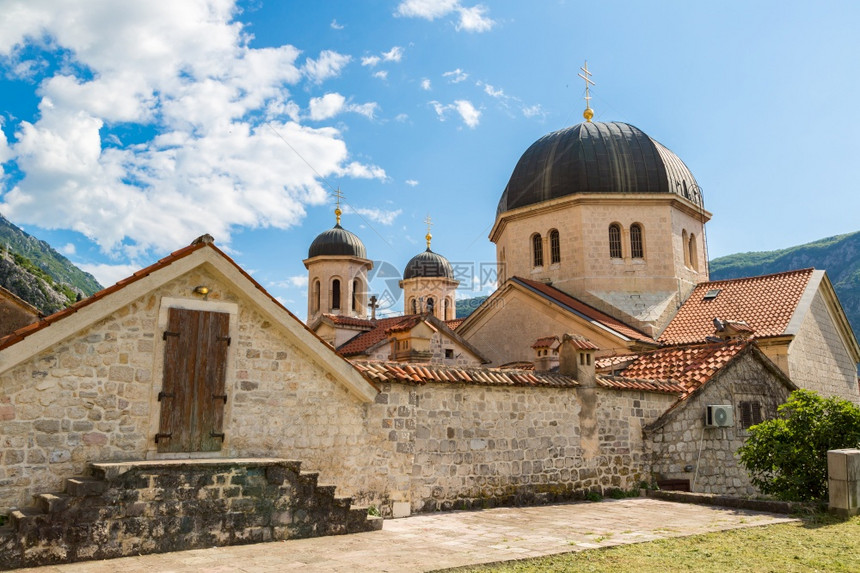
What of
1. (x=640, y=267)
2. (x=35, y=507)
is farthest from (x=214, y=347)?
(x=640, y=267)

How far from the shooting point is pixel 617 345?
1983cm

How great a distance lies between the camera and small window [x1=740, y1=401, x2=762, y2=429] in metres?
14.8

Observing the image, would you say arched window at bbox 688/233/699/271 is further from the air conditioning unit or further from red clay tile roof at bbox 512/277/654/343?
the air conditioning unit

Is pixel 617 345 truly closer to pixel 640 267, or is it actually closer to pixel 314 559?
pixel 640 267

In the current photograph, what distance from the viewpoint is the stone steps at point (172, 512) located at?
22.0 feet

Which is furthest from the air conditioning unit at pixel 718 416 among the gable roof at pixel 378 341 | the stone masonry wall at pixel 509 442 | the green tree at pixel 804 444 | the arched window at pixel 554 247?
the gable roof at pixel 378 341

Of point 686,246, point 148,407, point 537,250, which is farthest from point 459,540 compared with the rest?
point 686,246

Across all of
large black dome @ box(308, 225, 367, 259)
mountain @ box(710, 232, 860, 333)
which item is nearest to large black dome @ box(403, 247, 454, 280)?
large black dome @ box(308, 225, 367, 259)

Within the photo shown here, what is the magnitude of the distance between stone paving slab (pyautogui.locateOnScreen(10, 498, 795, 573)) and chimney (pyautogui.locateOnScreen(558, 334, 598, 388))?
Answer: 96.9 inches

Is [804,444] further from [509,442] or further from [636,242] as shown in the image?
[636,242]

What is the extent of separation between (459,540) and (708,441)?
8314 millimetres

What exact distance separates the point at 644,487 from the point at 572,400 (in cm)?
269

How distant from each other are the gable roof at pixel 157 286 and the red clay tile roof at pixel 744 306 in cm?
1431

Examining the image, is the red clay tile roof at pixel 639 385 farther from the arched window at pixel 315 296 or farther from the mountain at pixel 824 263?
the mountain at pixel 824 263
